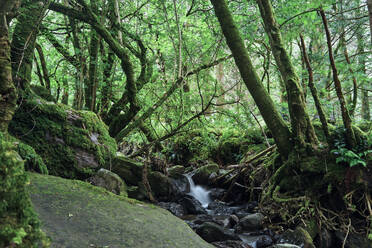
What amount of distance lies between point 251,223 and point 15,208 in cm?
455

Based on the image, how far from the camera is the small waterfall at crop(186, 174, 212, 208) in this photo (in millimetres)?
6920

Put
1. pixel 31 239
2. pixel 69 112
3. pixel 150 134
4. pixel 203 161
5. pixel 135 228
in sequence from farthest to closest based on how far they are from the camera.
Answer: pixel 203 161 < pixel 150 134 < pixel 69 112 < pixel 135 228 < pixel 31 239

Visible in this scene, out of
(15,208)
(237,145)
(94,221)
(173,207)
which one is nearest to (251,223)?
(173,207)

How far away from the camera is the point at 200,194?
7.25m

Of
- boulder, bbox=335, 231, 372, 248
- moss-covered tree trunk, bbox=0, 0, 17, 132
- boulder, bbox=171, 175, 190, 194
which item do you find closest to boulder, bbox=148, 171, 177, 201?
boulder, bbox=171, 175, 190, 194

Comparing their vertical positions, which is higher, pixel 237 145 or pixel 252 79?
pixel 252 79

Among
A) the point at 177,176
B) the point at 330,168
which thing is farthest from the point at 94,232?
the point at 177,176

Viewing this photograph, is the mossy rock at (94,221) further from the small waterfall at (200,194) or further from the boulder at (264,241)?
the small waterfall at (200,194)

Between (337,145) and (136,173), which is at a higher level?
(337,145)

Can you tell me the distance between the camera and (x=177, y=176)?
24.0 feet

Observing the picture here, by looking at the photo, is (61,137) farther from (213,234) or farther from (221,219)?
(221,219)

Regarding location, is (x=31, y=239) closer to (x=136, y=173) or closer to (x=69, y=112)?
(x=69, y=112)

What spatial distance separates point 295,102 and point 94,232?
3.97 meters

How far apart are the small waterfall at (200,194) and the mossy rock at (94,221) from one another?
4.14 metres
